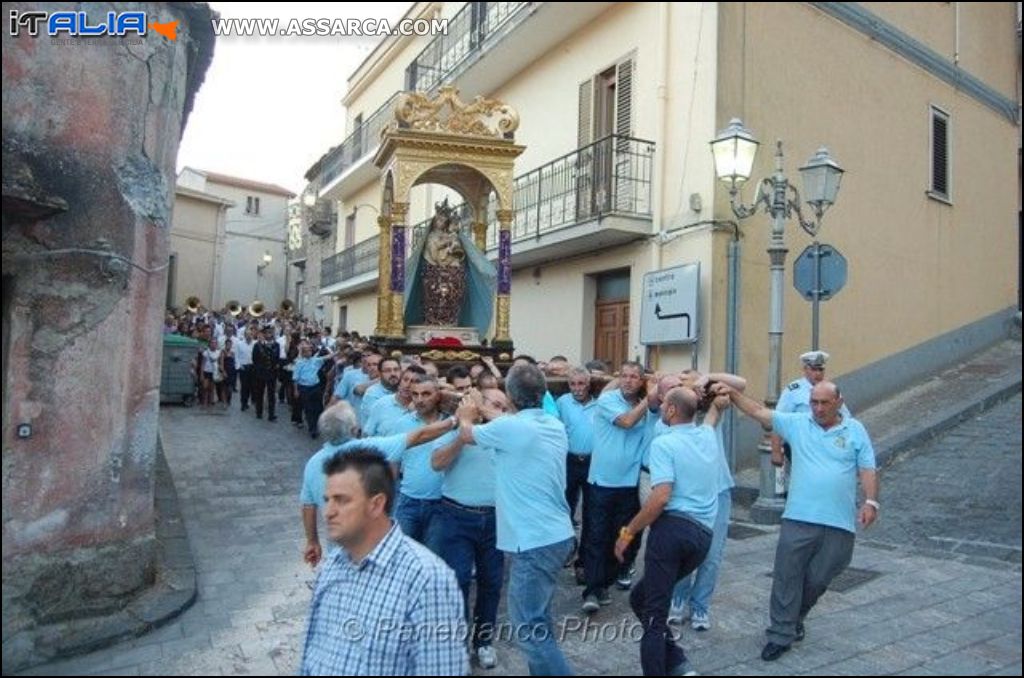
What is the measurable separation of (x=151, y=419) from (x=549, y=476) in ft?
9.71

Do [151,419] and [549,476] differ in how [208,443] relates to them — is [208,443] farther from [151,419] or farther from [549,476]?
[549,476]

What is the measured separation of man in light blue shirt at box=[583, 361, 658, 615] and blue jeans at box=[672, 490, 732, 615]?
0.51 metres

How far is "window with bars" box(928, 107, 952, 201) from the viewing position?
13.8 meters

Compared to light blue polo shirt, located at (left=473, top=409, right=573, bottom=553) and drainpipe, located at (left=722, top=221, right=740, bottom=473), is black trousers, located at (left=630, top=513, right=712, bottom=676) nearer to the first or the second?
light blue polo shirt, located at (left=473, top=409, right=573, bottom=553)

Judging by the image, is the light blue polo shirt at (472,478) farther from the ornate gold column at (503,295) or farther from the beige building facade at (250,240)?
the beige building facade at (250,240)

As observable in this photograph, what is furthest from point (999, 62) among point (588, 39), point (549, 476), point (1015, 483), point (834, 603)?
Result: point (549, 476)

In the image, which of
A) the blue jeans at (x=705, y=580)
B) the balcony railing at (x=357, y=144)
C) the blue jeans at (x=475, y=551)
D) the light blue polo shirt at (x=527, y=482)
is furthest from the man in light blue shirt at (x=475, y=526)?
the balcony railing at (x=357, y=144)

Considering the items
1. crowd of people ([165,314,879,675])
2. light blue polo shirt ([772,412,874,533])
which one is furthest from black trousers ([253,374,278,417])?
light blue polo shirt ([772,412,874,533])

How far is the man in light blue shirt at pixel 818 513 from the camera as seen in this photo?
176 inches

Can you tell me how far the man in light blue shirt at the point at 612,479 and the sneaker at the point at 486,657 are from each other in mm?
1153

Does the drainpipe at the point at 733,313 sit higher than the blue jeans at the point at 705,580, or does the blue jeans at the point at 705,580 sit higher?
the drainpipe at the point at 733,313

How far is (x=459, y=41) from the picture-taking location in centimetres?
1659

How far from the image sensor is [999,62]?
1559 cm

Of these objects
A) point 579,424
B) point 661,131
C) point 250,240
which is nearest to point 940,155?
point 661,131
